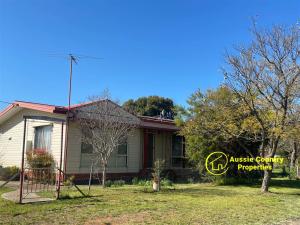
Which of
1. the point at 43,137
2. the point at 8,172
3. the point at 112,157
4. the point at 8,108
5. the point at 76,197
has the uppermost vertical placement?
the point at 8,108

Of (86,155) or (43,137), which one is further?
(43,137)

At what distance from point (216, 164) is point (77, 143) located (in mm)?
7149

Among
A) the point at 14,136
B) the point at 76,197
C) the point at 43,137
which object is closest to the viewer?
the point at 76,197

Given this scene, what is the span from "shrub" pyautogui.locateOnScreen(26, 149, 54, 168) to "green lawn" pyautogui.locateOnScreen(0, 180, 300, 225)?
16.6 feet

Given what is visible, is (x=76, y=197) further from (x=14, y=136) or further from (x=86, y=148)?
(x=14, y=136)

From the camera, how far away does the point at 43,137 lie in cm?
1925

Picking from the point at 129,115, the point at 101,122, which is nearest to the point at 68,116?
the point at 101,122

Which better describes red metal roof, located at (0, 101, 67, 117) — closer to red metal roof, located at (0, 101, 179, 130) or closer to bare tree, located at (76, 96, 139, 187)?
red metal roof, located at (0, 101, 179, 130)

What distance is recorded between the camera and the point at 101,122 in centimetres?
1619

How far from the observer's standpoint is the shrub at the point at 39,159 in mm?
17422

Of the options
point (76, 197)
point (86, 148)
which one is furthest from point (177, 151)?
point (76, 197)

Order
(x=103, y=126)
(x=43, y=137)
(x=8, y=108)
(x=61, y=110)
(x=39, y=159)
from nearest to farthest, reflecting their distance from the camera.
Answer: (x=103, y=126) < (x=61, y=110) < (x=39, y=159) < (x=43, y=137) < (x=8, y=108)

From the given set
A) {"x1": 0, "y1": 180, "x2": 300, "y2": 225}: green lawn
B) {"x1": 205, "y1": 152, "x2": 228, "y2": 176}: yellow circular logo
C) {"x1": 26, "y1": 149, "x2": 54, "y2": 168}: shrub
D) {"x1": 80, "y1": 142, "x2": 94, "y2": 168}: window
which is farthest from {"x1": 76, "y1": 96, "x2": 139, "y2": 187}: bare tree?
{"x1": 205, "y1": 152, "x2": 228, "y2": 176}: yellow circular logo

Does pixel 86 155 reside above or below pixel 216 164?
above
